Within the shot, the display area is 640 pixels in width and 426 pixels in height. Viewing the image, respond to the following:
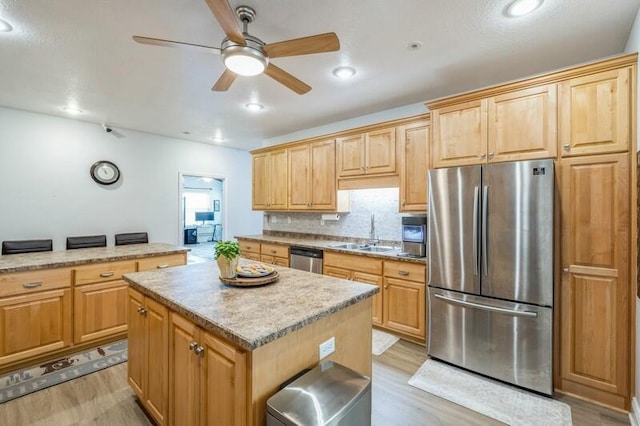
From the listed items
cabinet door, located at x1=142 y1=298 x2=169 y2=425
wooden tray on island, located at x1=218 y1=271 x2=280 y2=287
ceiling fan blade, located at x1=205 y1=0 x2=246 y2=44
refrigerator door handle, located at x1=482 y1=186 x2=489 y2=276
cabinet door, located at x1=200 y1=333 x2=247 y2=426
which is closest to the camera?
cabinet door, located at x1=200 y1=333 x2=247 y2=426

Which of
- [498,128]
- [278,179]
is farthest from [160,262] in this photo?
[498,128]

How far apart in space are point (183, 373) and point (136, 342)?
722mm

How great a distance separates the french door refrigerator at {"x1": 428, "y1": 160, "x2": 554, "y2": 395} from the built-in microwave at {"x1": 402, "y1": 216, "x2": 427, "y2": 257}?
0.98ft

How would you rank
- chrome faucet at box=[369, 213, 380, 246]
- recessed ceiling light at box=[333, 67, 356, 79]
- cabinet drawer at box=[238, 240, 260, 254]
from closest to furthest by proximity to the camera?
recessed ceiling light at box=[333, 67, 356, 79] < chrome faucet at box=[369, 213, 380, 246] < cabinet drawer at box=[238, 240, 260, 254]

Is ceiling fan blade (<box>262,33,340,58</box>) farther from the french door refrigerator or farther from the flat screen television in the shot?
the flat screen television

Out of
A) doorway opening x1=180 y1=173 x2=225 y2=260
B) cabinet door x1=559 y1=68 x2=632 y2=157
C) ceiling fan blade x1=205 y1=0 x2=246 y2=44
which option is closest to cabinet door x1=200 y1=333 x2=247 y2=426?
ceiling fan blade x1=205 y1=0 x2=246 y2=44

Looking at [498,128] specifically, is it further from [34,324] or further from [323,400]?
[34,324]

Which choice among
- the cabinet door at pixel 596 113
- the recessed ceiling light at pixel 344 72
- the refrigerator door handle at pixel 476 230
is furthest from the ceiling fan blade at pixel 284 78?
the cabinet door at pixel 596 113

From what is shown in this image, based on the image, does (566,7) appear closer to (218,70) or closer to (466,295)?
(466,295)

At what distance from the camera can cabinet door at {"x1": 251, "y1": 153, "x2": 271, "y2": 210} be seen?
16.5 feet

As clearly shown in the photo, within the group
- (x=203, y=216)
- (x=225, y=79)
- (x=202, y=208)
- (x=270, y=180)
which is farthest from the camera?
(x=202, y=208)

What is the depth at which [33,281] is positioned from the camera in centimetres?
261

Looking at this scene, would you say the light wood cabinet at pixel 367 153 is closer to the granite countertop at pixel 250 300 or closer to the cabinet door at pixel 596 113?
the cabinet door at pixel 596 113

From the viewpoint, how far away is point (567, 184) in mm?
2248
